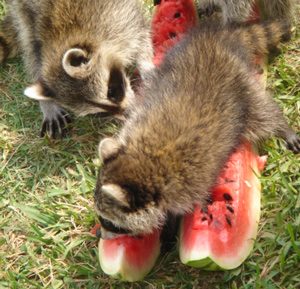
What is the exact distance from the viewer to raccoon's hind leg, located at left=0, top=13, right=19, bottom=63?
4943 millimetres

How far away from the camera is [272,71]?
4.14 metres

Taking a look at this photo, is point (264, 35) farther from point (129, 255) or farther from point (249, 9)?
point (129, 255)

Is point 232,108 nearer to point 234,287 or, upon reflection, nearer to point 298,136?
point 298,136

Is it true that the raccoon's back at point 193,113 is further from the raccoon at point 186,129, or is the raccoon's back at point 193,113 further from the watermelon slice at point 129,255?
the watermelon slice at point 129,255

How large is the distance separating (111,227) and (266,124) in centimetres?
117

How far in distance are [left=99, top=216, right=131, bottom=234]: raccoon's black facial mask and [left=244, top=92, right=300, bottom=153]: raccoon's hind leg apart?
978mm

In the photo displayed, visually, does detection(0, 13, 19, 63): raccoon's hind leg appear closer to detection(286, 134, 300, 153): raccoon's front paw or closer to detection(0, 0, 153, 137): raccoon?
detection(0, 0, 153, 137): raccoon

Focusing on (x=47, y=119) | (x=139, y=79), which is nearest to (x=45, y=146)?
(x=47, y=119)

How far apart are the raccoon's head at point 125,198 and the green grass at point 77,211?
37 cm

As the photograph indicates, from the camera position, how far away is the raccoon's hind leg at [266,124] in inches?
142

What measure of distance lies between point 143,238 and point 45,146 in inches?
51.2

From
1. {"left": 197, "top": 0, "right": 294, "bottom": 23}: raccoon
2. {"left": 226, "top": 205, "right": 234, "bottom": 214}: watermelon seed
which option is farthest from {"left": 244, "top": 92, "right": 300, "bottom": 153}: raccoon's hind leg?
{"left": 197, "top": 0, "right": 294, "bottom": 23}: raccoon

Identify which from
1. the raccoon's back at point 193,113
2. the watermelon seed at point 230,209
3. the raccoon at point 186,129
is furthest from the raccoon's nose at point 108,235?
the watermelon seed at point 230,209

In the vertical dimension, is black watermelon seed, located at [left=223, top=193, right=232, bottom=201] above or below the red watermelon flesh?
below
